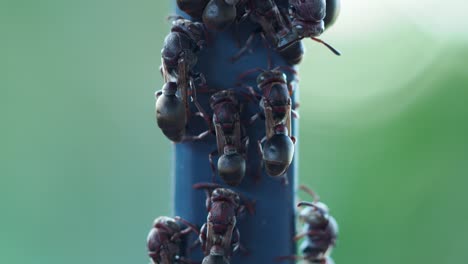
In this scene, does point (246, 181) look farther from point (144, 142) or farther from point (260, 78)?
point (144, 142)

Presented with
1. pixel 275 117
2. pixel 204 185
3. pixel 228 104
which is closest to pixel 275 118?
pixel 275 117

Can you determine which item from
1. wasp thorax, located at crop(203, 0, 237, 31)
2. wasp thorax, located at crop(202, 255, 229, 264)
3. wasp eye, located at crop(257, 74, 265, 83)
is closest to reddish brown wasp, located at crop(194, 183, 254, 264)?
wasp thorax, located at crop(202, 255, 229, 264)

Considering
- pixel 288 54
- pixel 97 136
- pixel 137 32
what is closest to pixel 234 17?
pixel 288 54

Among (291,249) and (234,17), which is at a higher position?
(234,17)

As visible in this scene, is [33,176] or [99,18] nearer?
[33,176]

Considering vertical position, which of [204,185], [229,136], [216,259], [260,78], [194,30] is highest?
[194,30]

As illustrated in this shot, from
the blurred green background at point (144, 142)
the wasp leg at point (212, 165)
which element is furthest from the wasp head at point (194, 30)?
the blurred green background at point (144, 142)

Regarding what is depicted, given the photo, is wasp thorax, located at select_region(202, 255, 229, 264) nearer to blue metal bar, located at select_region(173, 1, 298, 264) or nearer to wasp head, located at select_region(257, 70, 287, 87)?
blue metal bar, located at select_region(173, 1, 298, 264)

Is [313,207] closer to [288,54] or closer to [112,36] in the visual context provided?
[288,54]
